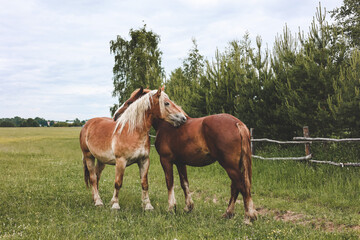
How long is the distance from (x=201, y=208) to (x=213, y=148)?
1.79 meters

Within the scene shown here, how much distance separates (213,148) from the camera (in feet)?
15.3

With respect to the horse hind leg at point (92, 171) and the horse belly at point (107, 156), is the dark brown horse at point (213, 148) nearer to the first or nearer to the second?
the horse belly at point (107, 156)

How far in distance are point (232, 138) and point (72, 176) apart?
798 cm

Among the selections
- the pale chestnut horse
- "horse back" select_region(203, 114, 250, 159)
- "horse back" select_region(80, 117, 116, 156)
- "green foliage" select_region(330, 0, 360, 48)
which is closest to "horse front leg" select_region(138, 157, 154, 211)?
the pale chestnut horse

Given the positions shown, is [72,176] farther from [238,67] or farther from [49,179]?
[238,67]

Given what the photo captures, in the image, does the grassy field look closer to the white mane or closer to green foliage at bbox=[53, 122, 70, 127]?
the white mane

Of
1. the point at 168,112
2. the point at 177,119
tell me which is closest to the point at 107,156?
the point at 168,112

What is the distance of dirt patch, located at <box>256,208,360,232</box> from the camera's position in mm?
4756

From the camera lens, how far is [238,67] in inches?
487

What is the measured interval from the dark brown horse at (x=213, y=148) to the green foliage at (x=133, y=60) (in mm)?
22873

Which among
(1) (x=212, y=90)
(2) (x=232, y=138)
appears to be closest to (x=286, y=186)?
(2) (x=232, y=138)

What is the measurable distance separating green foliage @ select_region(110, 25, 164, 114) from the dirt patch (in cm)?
2296

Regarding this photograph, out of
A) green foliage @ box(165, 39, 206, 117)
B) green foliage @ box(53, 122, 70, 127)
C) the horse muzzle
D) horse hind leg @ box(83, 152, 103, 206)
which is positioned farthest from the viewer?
green foliage @ box(53, 122, 70, 127)

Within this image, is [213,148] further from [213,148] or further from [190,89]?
[190,89]
